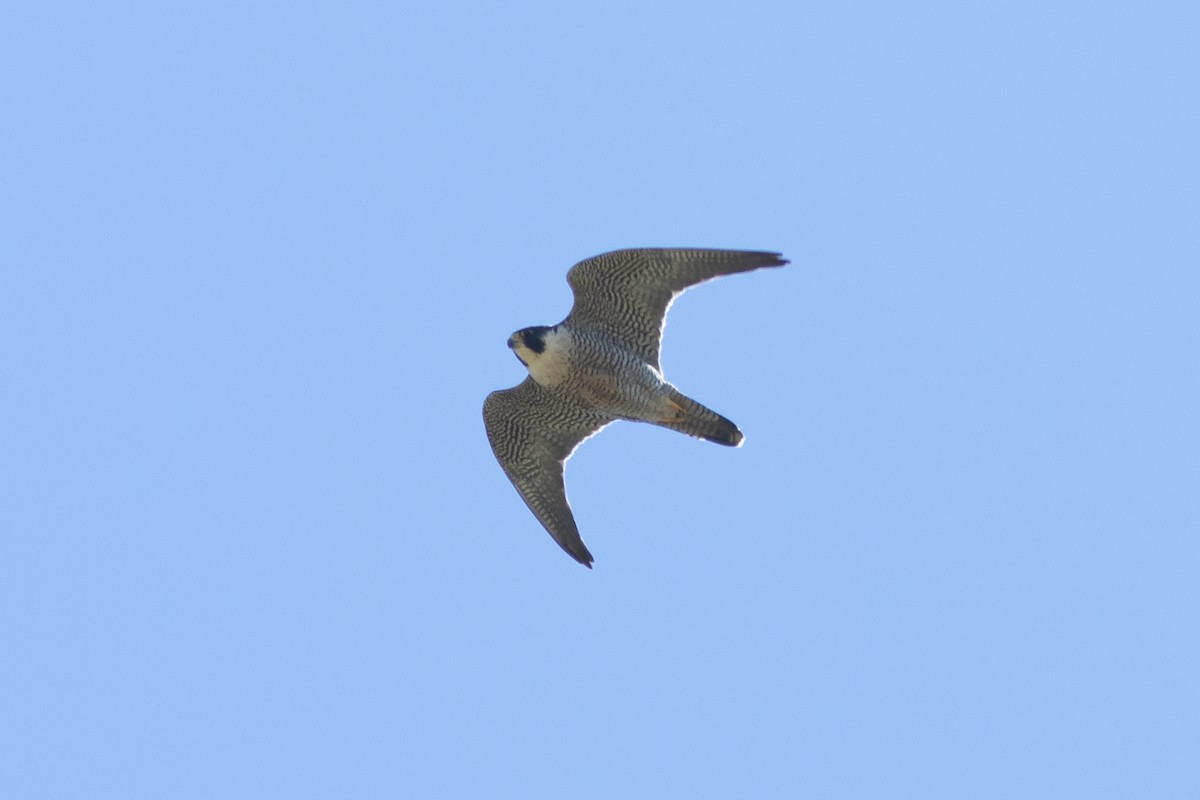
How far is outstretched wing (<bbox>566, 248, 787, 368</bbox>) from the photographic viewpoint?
1423cm

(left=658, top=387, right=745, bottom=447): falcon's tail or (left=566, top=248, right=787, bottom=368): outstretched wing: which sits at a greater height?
(left=566, top=248, right=787, bottom=368): outstretched wing

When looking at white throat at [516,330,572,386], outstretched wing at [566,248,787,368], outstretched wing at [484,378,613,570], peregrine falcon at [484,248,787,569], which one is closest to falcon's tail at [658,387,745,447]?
peregrine falcon at [484,248,787,569]

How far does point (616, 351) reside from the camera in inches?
569

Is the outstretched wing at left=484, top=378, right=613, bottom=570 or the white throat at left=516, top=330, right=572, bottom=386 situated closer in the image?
the white throat at left=516, top=330, right=572, bottom=386

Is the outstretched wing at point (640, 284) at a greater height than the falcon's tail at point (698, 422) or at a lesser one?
greater

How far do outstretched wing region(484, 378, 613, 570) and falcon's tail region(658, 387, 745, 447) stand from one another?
2.44 feet

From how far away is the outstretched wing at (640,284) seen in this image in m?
14.2

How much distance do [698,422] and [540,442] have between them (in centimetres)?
139

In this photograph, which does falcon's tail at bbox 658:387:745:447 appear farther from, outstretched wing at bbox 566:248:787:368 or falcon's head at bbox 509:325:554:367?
falcon's head at bbox 509:325:554:367

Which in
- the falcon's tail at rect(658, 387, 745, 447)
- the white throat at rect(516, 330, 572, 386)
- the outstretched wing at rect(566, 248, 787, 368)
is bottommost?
the falcon's tail at rect(658, 387, 745, 447)

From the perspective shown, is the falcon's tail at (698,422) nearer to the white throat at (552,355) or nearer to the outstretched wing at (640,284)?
the outstretched wing at (640,284)

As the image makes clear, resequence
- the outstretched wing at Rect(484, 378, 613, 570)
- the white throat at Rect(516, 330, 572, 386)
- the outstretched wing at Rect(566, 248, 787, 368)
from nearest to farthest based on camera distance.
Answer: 1. the outstretched wing at Rect(566, 248, 787, 368)
2. the white throat at Rect(516, 330, 572, 386)
3. the outstretched wing at Rect(484, 378, 613, 570)

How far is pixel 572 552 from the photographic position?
583 inches

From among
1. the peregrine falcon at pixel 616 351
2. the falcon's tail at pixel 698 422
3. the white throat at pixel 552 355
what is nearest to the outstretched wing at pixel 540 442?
the peregrine falcon at pixel 616 351
